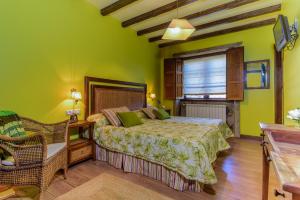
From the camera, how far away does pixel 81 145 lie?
2.77m

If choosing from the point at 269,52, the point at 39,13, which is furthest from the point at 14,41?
the point at 269,52

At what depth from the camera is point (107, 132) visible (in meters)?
2.83

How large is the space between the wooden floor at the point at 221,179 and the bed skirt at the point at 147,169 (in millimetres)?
74

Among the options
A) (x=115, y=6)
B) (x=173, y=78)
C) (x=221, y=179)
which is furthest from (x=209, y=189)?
(x=173, y=78)

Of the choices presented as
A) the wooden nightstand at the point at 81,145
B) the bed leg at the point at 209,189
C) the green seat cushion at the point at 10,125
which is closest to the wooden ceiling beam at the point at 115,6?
the wooden nightstand at the point at 81,145

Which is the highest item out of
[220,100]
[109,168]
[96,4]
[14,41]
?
[96,4]

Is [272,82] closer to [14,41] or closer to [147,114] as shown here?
[147,114]

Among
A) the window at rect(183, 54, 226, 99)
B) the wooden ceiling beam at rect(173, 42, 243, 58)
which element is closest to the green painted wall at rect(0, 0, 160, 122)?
the wooden ceiling beam at rect(173, 42, 243, 58)

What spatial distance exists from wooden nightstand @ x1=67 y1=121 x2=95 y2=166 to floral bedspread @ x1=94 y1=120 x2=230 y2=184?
5.5 inches

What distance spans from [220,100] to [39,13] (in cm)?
455

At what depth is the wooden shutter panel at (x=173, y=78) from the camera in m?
5.25

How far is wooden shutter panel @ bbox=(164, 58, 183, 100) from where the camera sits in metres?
5.25

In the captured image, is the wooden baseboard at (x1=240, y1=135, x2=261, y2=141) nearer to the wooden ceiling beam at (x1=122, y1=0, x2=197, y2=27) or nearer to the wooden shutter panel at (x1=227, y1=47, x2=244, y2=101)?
the wooden shutter panel at (x1=227, y1=47, x2=244, y2=101)

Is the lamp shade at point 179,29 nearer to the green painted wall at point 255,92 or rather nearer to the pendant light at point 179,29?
the pendant light at point 179,29
